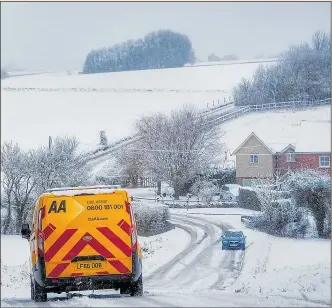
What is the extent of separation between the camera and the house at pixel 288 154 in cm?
963

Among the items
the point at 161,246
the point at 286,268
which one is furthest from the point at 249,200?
the point at 286,268

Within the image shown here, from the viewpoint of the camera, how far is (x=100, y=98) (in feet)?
30.7

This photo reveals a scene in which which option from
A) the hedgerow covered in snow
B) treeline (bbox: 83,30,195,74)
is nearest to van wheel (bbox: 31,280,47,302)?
treeline (bbox: 83,30,195,74)

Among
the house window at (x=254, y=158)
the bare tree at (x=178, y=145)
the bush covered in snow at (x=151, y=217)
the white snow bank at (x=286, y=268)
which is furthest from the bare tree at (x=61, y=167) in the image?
the white snow bank at (x=286, y=268)

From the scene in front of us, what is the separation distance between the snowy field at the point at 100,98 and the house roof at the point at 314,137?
4.19ft

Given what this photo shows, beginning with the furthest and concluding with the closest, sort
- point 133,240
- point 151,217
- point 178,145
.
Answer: point 178,145 < point 151,217 < point 133,240

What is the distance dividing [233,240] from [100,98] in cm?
275

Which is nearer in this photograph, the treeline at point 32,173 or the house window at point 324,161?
the treeline at point 32,173

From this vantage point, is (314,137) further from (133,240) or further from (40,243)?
(40,243)

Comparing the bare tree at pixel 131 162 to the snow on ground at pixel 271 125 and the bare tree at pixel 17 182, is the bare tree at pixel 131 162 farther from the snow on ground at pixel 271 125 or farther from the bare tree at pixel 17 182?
the snow on ground at pixel 271 125

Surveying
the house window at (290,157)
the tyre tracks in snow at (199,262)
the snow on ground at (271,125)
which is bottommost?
the tyre tracks in snow at (199,262)

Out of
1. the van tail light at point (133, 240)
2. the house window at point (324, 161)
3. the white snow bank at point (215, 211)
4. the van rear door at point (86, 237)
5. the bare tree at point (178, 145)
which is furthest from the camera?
Answer: the house window at point (324, 161)

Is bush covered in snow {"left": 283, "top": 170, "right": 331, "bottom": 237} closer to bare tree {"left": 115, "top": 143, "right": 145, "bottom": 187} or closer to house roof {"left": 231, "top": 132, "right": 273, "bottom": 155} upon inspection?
house roof {"left": 231, "top": 132, "right": 273, "bottom": 155}

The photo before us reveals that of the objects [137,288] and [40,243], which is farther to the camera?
[137,288]
